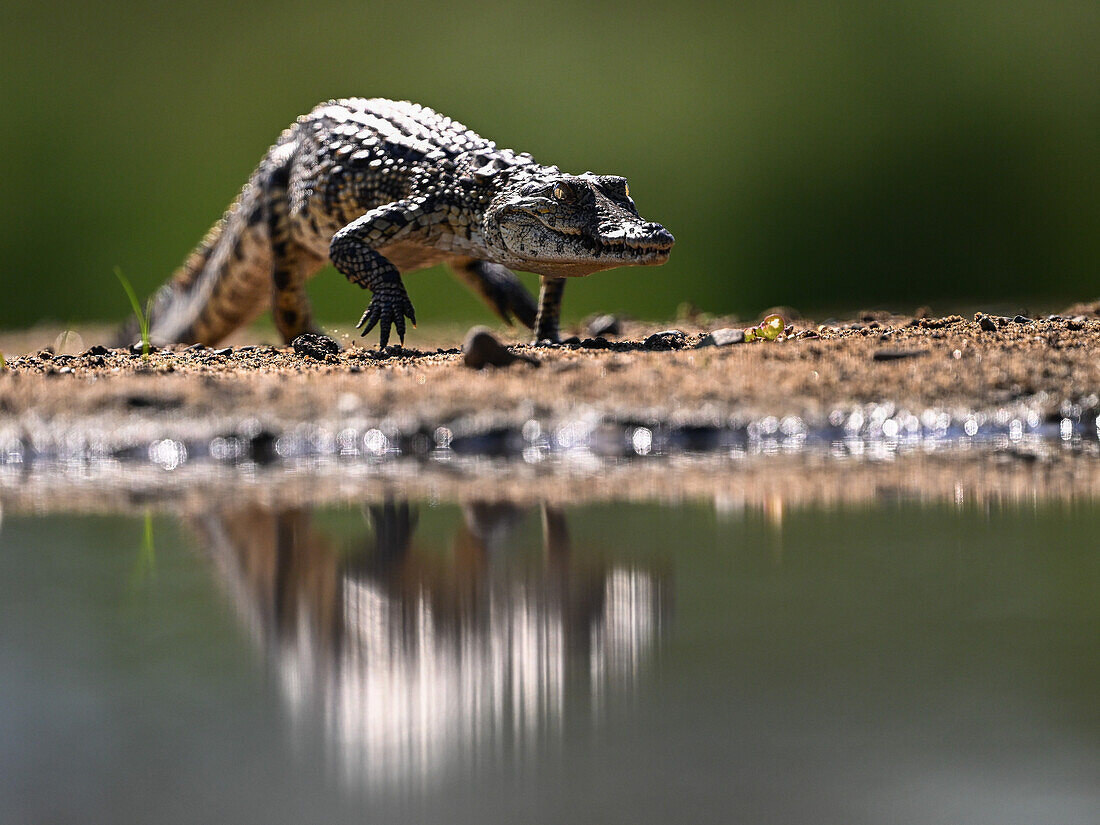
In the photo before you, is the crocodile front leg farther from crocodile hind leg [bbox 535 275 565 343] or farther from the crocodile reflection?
the crocodile reflection

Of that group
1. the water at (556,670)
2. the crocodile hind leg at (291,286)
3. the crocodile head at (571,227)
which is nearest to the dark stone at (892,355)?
the crocodile head at (571,227)

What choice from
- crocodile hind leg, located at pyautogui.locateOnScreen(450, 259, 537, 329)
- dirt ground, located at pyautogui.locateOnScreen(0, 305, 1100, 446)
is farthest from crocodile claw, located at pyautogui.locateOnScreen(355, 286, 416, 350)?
crocodile hind leg, located at pyautogui.locateOnScreen(450, 259, 537, 329)

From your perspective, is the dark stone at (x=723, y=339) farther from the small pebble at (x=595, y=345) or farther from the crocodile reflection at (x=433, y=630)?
the crocodile reflection at (x=433, y=630)

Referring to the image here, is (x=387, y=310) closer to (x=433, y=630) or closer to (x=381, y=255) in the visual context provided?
(x=381, y=255)

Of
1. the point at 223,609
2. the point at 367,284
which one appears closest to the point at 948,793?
the point at 223,609

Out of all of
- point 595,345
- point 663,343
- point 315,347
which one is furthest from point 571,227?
point 315,347

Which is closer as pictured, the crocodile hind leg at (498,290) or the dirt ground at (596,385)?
the dirt ground at (596,385)
